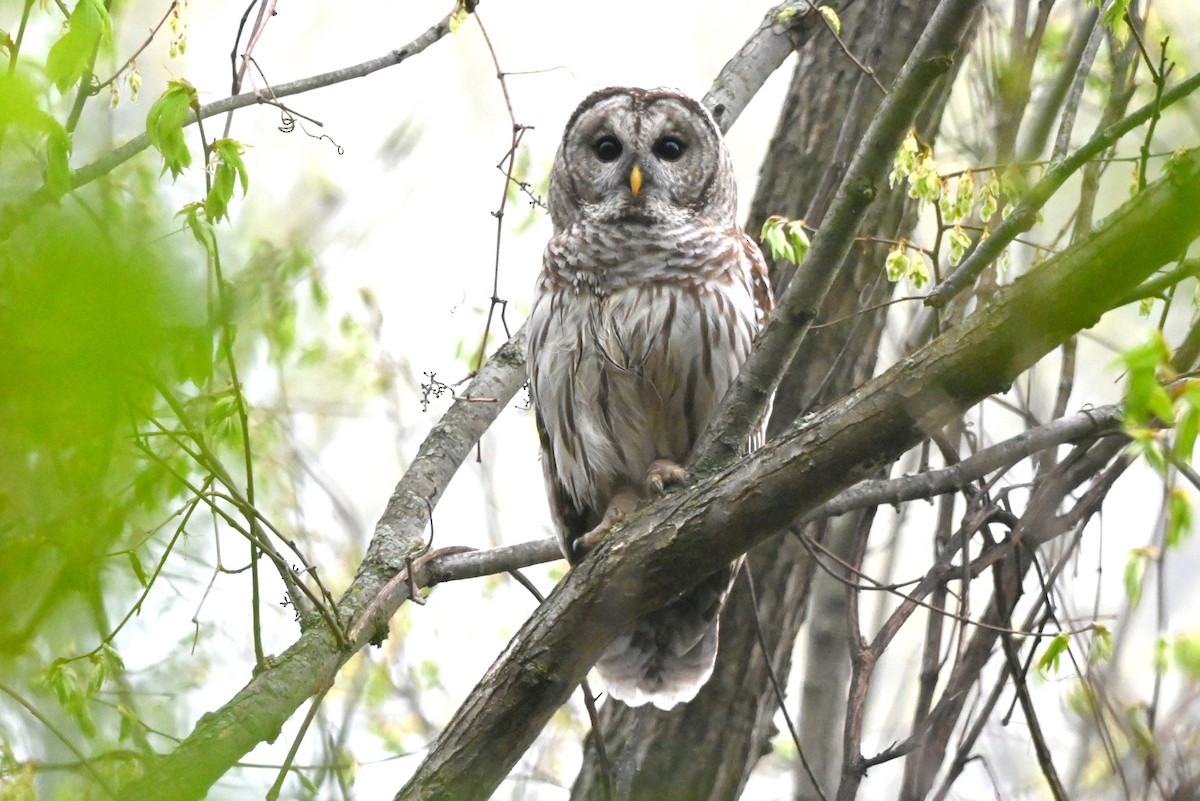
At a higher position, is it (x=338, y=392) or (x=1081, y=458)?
(x=338, y=392)

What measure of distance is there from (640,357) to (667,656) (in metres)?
0.97

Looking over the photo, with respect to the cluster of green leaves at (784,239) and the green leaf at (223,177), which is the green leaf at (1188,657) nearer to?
the cluster of green leaves at (784,239)

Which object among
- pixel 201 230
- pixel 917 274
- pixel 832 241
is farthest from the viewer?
pixel 917 274

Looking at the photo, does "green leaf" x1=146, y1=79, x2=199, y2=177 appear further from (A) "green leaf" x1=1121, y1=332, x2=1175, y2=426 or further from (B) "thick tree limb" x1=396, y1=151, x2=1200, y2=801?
(A) "green leaf" x1=1121, y1=332, x2=1175, y2=426

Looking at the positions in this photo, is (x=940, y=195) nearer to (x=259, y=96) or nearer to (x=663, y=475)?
(x=663, y=475)

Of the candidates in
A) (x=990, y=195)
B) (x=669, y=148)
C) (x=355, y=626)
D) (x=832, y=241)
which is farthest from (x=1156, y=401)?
(x=669, y=148)

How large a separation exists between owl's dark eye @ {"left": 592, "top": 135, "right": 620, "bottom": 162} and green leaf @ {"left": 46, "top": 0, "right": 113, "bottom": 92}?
2.20m

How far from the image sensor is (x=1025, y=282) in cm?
223

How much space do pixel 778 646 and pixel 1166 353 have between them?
110 inches

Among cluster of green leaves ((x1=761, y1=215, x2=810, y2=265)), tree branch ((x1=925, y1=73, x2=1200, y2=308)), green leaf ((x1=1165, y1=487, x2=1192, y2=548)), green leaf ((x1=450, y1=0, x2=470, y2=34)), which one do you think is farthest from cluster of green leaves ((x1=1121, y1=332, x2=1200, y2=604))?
green leaf ((x1=450, y1=0, x2=470, y2=34))

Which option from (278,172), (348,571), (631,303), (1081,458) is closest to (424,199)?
(278,172)

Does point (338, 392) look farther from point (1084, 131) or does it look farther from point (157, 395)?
point (157, 395)

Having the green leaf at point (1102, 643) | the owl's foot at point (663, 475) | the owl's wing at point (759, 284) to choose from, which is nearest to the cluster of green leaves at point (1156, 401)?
the green leaf at point (1102, 643)

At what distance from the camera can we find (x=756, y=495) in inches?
106
